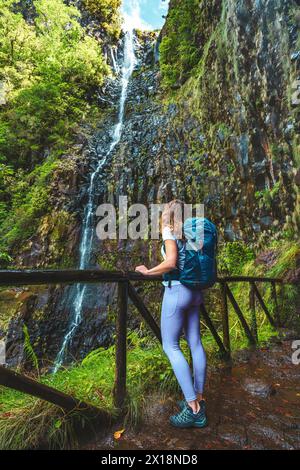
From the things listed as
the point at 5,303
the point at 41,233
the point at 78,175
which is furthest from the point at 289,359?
the point at 78,175

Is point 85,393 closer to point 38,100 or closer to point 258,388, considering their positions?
point 258,388

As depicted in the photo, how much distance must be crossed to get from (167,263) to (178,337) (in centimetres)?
62

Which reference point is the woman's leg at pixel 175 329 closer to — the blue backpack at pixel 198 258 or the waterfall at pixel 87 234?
the blue backpack at pixel 198 258

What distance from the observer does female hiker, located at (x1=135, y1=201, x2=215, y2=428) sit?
7.91 feet

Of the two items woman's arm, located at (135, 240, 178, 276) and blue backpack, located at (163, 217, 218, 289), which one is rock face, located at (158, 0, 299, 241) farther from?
woman's arm, located at (135, 240, 178, 276)

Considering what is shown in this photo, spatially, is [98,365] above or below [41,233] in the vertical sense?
below

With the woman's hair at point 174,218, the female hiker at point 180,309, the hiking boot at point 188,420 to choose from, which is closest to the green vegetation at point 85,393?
the hiking boot at point 188,420

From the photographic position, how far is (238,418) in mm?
2654

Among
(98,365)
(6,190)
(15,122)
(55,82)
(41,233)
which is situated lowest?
(98,365)

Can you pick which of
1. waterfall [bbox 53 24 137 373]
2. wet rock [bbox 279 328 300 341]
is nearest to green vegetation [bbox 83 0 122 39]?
waterfall [bbox 53 24 137 373]

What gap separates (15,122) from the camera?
15.4 m

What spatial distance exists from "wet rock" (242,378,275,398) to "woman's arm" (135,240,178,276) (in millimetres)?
1864
